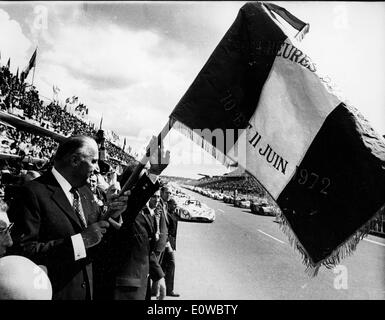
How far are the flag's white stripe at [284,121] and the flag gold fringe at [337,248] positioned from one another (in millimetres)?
214

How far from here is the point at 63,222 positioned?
6.98 feet

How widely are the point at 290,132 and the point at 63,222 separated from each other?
5.06 ft

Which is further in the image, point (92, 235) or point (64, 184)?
point (64, 184)

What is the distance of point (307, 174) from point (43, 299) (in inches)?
66.7

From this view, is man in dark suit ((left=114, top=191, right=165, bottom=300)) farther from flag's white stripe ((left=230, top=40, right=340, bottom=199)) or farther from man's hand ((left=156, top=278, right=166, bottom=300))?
flag's white stripe ((left=230, top=40, right=340, bottom=199))

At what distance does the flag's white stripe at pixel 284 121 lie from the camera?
2051 mm

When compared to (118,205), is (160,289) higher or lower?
lower

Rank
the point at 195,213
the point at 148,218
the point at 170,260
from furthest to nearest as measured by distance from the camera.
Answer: the point at 195,213, the point at 170,260, the point at 148,218

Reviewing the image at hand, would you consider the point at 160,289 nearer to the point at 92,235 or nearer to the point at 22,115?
the point at 92,235

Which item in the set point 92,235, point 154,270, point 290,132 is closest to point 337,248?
point 290,132

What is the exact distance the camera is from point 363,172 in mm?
1822

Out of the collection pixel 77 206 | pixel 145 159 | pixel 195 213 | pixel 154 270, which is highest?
pixel 145 159

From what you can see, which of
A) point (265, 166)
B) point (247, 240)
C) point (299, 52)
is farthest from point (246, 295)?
point (247, 240)
